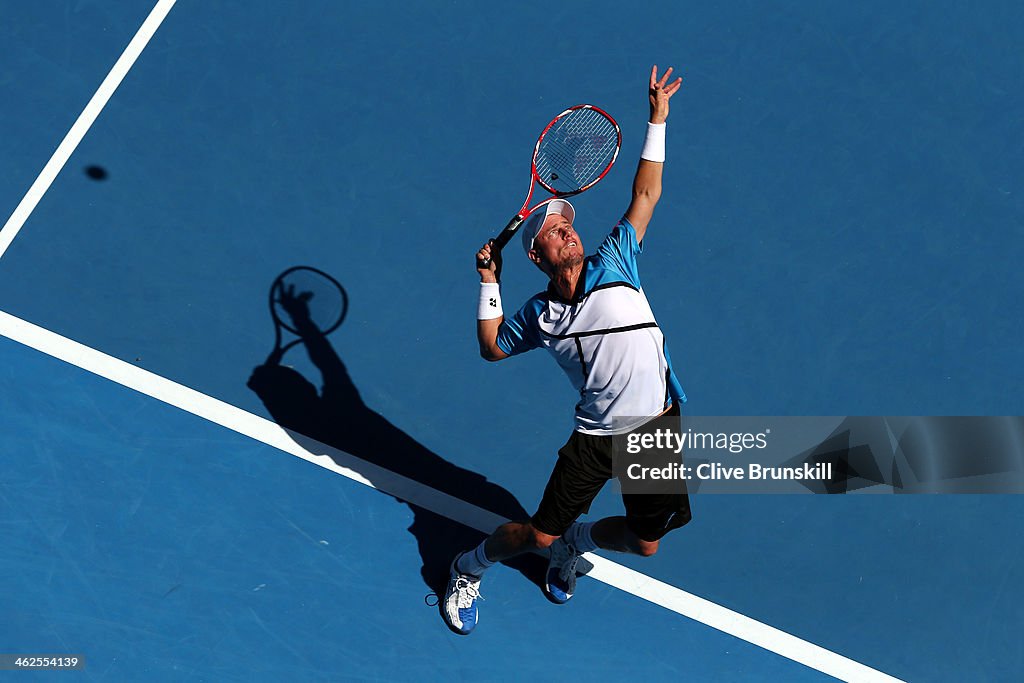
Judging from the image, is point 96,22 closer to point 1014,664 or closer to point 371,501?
point 371,501

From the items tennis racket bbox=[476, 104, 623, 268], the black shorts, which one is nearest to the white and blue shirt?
the black shorts

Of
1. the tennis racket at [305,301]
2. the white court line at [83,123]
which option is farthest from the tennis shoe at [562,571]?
the white court line at [83,123]

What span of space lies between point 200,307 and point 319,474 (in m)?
1.43

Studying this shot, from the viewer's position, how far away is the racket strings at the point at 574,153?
5211 mm

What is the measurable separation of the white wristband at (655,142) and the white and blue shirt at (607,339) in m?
0.42

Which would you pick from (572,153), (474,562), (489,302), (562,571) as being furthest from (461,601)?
(572,153)

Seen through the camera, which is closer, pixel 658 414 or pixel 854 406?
pixel 658 414

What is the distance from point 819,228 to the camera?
628 centimetres

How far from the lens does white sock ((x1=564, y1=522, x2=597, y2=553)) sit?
5209 millimetres

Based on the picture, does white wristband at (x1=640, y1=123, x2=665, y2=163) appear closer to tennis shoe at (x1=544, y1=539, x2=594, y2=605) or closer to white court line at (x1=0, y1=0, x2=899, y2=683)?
tennis shoe at (x1=544, y1=539, x2=594, y2=605)

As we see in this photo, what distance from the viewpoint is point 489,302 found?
4.49m

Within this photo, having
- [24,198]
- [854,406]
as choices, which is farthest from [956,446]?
[24,198]

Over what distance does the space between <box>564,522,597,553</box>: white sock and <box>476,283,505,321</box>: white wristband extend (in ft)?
4.84

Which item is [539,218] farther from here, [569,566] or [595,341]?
[569,566]
